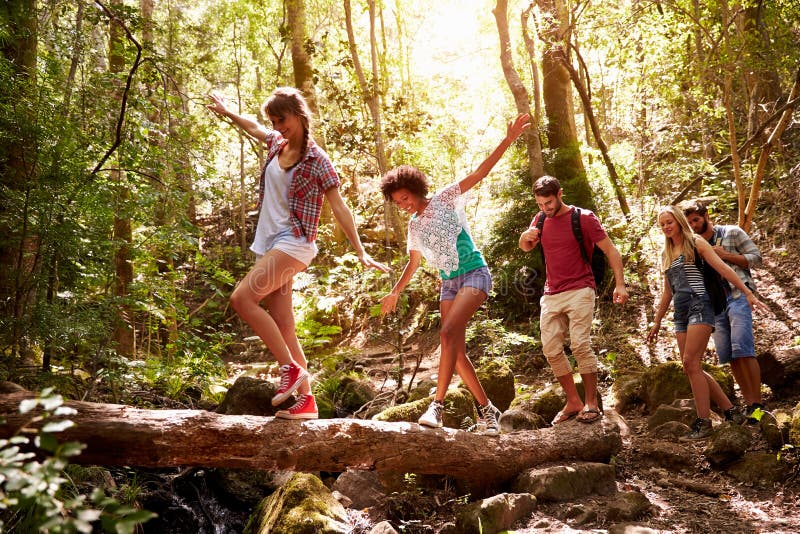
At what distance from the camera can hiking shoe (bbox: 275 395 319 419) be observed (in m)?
4.45

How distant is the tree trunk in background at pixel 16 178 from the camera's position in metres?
5.59

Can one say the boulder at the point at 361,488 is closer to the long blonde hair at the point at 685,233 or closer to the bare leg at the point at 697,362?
the bare leg at the point at 697,362

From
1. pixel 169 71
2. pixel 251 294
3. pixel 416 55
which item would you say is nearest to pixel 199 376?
pixel 169 71

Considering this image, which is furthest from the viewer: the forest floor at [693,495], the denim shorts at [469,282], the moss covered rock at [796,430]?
the denim shorts at [469,282]

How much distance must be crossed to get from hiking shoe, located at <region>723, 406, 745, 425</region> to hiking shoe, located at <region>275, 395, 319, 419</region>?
4116 millimetres

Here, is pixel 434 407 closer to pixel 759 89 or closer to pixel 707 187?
pixel 707 187

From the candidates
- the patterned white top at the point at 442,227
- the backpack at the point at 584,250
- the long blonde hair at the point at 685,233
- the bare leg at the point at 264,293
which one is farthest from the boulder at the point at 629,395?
the bare leg at the point at 264,293

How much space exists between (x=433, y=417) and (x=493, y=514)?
2.90ft

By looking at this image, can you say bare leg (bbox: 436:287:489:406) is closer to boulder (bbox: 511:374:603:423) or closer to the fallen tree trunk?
the fallen tree trunk

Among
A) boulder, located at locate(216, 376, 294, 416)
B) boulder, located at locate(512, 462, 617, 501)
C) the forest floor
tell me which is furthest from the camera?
boulder, located at locate(216, 376, 294, 416)

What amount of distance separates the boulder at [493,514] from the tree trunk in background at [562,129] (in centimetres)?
779

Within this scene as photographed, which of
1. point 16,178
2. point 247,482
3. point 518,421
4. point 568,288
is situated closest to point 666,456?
point 518,421

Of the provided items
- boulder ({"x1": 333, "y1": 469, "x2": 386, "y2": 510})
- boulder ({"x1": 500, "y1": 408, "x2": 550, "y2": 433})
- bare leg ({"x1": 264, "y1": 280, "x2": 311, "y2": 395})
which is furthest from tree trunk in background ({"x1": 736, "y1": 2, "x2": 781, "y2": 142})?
boulder ({"x1": 333, "y1": 469, "x2": 386, "y2": 510})

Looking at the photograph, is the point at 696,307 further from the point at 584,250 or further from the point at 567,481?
the point at 567,481
